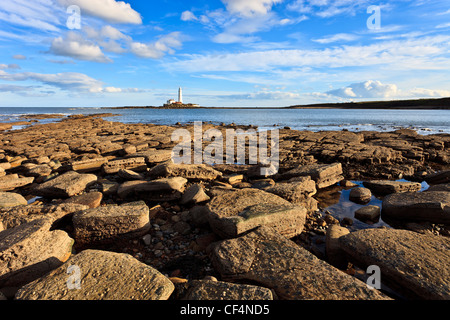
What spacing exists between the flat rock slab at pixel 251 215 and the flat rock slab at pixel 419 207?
2.00 m

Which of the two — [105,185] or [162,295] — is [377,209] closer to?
[162,295]

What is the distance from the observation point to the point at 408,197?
4.59 meters

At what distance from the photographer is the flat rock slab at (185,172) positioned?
19.9 feet

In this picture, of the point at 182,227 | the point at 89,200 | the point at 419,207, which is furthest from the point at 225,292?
the point at 419,207

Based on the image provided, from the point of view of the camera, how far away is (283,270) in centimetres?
243

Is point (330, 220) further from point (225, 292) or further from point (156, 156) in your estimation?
point (156, 156)

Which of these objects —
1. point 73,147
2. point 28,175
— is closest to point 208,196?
point 28,175

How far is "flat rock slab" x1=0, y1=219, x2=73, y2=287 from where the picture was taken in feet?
8.38

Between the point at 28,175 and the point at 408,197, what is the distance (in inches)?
379

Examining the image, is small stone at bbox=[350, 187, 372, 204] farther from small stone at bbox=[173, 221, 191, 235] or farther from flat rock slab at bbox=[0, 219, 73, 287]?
flat rock slab at bbox=[0, 219, 73, 287]

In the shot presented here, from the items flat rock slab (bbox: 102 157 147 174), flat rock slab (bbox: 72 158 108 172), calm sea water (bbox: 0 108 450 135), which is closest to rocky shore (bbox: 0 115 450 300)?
flat rock slab (bbox: 72 158 108 172)

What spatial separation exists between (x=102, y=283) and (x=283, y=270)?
5.85ft

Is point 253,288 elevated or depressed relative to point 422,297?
elevated

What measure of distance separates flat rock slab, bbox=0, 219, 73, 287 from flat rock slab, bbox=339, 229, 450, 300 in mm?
3634
